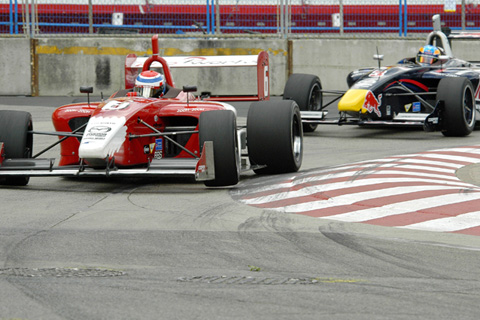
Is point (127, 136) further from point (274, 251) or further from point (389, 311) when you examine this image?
point (389, 311)

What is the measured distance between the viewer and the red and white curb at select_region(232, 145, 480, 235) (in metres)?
7.23

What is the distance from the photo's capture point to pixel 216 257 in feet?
19.3

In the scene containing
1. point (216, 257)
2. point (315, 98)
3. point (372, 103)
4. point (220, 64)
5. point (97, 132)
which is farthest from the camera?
point (315, 98)

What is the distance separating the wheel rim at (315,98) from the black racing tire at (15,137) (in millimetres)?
6082

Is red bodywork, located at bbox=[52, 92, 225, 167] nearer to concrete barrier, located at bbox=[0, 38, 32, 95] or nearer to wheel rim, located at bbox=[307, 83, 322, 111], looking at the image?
wheel rim, located at bbox=[307, 83, 322, 111]

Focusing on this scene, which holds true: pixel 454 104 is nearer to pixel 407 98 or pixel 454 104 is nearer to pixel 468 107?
pixel 468 107

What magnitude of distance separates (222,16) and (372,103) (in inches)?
347

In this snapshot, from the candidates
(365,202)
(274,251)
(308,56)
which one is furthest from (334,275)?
(308,56)

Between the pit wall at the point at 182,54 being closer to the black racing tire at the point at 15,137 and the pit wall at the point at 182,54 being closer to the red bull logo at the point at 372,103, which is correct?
the red bull logo at the point at 372,103

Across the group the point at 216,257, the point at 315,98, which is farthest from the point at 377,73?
the point at 216,257

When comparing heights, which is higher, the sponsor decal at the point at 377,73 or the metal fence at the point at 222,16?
the metal fence at the point at 222,16

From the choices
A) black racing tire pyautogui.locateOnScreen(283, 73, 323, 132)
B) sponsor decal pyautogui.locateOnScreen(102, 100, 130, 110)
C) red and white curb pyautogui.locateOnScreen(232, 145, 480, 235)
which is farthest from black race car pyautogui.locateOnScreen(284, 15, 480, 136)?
sponsor decal pyautogui.locateOnScreen(102, 100, 130, 110)

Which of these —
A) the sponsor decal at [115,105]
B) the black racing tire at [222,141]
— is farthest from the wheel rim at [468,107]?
the sponsor decal at [115,105]

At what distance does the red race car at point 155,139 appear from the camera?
8.60 metres
